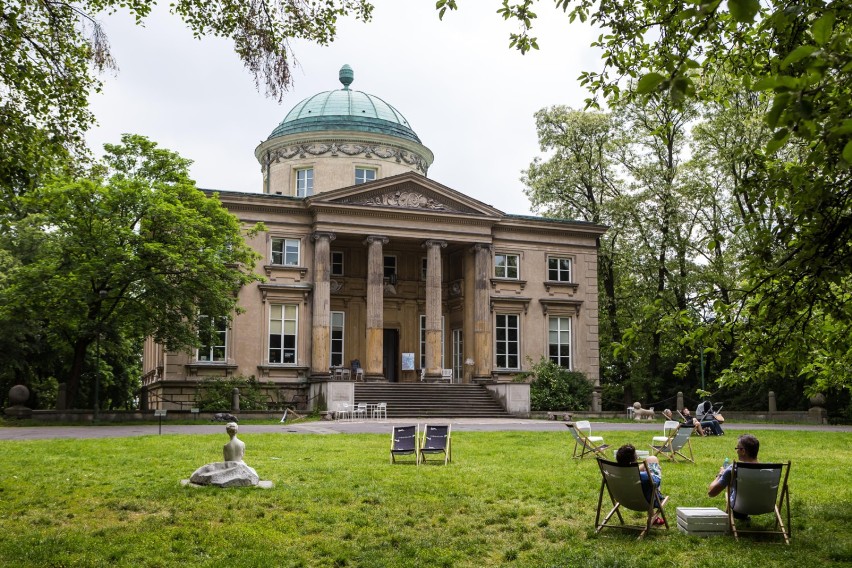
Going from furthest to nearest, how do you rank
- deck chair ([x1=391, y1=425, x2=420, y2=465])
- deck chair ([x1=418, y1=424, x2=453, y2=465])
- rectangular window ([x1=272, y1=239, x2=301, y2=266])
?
rectangular window ([x1=272, y1=239, x2=301, y2=266]), deck chair ([x1=418, y1=424, x2=453, y2=465]), deck chair ([x1=391, y1=425, x2=420, y2=465])

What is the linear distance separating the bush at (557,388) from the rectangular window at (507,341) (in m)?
1.24

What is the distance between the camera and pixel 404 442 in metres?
16.2

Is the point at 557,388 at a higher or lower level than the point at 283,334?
lower

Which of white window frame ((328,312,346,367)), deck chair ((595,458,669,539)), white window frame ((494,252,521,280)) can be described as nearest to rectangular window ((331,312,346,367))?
white window frame ((328,312,346,367))

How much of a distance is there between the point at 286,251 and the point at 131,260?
10161mm

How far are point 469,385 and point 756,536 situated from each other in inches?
1095

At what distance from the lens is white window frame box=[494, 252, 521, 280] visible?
4034cm

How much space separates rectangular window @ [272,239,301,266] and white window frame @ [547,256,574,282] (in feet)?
41.0

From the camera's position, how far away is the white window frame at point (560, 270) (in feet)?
136

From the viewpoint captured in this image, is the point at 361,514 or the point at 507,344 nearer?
the point at 361,514

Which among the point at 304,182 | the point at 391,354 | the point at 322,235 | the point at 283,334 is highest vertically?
the point at 304,182

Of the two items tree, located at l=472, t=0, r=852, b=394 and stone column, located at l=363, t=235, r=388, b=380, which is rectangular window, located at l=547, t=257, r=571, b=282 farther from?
tree, located at l=472, t=0, r=852, b=394

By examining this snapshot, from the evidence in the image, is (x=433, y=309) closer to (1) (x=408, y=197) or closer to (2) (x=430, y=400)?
(2) (x=430, y=400)

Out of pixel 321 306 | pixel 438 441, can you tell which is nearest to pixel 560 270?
pixel 321 306
